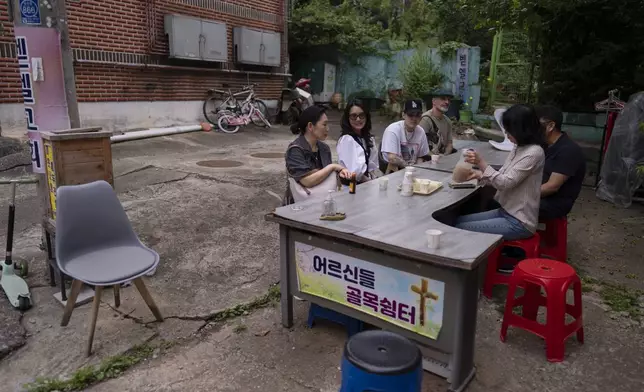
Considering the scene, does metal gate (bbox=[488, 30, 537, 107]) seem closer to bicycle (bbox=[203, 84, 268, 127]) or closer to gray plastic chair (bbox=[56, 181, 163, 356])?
bicycle (bbox=[203, 84, 268, 127])

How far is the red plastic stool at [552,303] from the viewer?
274 cm

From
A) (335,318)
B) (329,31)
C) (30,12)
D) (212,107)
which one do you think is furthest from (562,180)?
(329,31)

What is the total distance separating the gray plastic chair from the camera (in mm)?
2816

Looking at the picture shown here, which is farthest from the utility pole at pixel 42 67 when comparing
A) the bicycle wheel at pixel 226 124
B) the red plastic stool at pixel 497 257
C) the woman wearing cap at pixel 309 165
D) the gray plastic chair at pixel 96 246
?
the bicycle wheel at pixel 226 124

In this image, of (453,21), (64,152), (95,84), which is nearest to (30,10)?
(64,152)

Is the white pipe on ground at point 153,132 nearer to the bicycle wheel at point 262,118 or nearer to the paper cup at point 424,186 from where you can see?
the bicycle wheel at point 262,118

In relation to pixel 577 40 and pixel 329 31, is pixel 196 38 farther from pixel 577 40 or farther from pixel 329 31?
pixel 577 40

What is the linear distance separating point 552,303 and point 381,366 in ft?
4.98

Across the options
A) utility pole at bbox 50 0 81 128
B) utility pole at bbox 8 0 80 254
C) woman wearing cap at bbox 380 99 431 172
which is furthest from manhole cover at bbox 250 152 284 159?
utility pole at bbox 8 0 80 254

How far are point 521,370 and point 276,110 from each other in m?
11.3

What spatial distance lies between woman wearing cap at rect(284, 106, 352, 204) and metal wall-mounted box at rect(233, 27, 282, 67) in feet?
28.2

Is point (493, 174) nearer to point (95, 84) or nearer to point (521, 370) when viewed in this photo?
point (521, 370)

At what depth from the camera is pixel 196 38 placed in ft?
33.9

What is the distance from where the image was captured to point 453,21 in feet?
49.9
